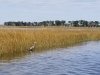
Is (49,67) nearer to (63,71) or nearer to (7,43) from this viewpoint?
(63,71)

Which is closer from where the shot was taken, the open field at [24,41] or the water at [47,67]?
the water at [47,67]

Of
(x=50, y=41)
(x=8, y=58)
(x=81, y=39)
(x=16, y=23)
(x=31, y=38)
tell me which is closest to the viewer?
(x=8, y=58)

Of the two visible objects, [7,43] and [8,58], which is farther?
[7,43]

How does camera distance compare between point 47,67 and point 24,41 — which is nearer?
point 47,67

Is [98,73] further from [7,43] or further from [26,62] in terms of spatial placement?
[7,43]

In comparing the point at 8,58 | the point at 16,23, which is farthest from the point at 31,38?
the point at 16,23

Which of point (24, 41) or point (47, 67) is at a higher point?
point (24, 41)

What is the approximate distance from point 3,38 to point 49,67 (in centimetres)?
578

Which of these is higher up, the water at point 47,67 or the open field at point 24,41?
the open field at point 24,41

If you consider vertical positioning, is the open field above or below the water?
above

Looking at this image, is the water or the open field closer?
the water

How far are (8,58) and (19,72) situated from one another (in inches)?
183

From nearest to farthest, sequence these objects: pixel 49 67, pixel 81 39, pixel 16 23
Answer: pixel 49 67, pixel 81 39, pixel 16 23

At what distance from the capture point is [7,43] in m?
21.0
